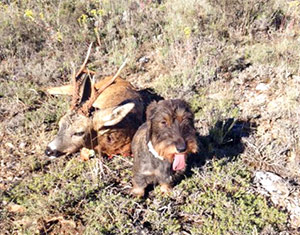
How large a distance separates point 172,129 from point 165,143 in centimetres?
18

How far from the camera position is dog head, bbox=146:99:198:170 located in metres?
3.59

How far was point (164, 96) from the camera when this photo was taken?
670cm

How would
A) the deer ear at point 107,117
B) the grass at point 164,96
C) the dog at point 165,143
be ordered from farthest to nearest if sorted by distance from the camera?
the deer ear at point 107,117 < the grass at point 164,96 < the dog at point 165,143

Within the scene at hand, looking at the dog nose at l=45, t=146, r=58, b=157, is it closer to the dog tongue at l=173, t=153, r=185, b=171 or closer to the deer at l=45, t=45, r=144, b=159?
the deer at l=45, t=45, r=144, b=159

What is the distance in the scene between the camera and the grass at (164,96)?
4.19 m

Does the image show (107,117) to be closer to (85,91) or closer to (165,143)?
(85,91)

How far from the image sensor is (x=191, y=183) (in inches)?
183

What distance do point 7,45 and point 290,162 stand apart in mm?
7053

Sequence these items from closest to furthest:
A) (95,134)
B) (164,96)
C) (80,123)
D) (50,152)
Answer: (50,152)
(80,123)
(95,134)
(164,96)

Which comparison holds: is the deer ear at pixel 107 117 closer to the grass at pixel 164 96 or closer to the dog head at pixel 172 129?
the grass at pixel 164 96

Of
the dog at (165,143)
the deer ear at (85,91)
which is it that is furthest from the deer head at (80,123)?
the dog at (165,143)

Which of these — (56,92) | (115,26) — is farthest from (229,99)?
(115,26)

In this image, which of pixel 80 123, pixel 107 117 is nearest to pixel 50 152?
pixel 80 123

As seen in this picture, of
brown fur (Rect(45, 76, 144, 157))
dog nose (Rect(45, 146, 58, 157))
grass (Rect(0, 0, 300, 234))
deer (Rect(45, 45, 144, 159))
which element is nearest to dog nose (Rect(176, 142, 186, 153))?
grass (Rect(0, 0, 300, 234))
